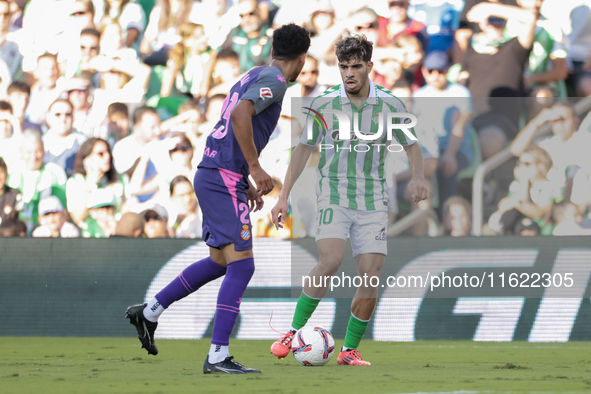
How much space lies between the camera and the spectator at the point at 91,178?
8172mm

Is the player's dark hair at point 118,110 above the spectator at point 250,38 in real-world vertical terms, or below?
below

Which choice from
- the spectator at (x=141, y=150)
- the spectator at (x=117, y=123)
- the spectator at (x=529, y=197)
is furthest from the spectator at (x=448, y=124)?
the spectator at (x=117, y=123)

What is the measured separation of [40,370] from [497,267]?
4647 mm

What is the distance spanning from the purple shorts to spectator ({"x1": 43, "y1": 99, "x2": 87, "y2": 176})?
16.4 feet

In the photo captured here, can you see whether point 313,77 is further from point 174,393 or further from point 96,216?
point 174,393

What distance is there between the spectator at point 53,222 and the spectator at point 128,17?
8.18ft

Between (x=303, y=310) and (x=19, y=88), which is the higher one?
(x=19, y=88)

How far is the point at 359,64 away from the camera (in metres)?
4.57

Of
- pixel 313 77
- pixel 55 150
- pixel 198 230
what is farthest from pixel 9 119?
pixel 313 77

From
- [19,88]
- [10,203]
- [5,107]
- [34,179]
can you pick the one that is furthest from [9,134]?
[10,203]

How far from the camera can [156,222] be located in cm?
800

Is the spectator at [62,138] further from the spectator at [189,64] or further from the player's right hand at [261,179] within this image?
the player's right hand at [261,179]

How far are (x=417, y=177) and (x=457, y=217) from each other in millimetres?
3116

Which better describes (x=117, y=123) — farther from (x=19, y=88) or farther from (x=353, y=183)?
(x=353, y=183)
